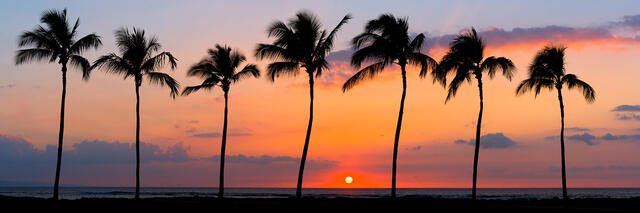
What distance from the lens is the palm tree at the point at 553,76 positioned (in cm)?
4462

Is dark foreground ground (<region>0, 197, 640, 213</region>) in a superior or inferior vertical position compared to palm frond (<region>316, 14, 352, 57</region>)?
inferior

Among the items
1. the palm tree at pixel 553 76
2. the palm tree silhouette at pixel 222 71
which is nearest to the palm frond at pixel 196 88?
the palm tree silhouette at pixel 222 71

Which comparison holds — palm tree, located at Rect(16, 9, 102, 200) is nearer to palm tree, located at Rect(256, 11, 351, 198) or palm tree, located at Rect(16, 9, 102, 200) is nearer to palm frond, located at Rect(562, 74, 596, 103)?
palm tree, located at Rect(256, 11, 351, 198)

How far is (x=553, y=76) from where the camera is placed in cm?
4500

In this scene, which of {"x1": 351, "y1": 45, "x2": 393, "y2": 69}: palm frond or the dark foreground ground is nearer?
the dark foreground ground

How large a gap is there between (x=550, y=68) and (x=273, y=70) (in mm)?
19911

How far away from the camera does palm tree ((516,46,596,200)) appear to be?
146 ft

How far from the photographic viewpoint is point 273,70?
39719mm

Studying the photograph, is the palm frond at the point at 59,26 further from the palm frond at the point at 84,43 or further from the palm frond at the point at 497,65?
the palm frond at the point at 497,65

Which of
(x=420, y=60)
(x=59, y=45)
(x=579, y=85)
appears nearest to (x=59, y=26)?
(x=59, y=45)

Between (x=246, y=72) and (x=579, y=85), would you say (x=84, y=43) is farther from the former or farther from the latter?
(x=579, y=85)

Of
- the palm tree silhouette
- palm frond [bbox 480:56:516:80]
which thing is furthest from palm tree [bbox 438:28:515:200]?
the palm tree silhouette

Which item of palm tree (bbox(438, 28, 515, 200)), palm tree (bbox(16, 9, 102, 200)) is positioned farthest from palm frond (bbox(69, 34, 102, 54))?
palm tree (bbox(438, 28, 515, 200))

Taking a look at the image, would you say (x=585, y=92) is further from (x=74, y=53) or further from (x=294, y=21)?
(x=74, y=53)
